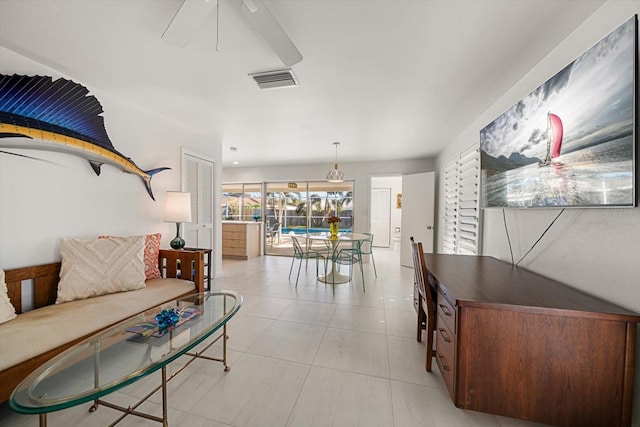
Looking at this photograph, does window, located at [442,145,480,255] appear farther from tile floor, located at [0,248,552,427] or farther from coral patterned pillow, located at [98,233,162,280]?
coral patterned pillow, located at [98,233,162,280]

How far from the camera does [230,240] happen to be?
6.24 metres

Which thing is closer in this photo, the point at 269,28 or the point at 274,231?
the point at 269,28

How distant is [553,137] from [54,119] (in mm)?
3919

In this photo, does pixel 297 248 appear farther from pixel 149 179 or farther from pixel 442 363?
pixel 442 363

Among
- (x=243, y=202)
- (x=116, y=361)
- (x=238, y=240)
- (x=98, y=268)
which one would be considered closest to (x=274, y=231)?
(x=238, y=240)

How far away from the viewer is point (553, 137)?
5.35 feet

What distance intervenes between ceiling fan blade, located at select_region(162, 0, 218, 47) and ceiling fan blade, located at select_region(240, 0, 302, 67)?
0.55ft

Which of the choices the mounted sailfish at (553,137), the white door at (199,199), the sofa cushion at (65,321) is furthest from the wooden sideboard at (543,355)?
the white door at (199,199)

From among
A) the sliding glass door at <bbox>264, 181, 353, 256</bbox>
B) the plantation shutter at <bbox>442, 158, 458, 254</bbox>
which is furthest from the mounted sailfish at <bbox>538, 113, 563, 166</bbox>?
the sliding glass door at <bbox>264, 181, 353, 256</bbox>

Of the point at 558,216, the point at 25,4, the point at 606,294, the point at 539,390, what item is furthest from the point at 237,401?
the point at 25,4

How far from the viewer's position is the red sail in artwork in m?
1.58

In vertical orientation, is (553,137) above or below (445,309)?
above

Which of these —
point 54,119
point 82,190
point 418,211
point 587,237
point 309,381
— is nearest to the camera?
point 587,237

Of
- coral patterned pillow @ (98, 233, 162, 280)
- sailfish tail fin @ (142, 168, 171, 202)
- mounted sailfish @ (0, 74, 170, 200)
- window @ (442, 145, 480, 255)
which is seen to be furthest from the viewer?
window @ (442, 145, 480, 255)
